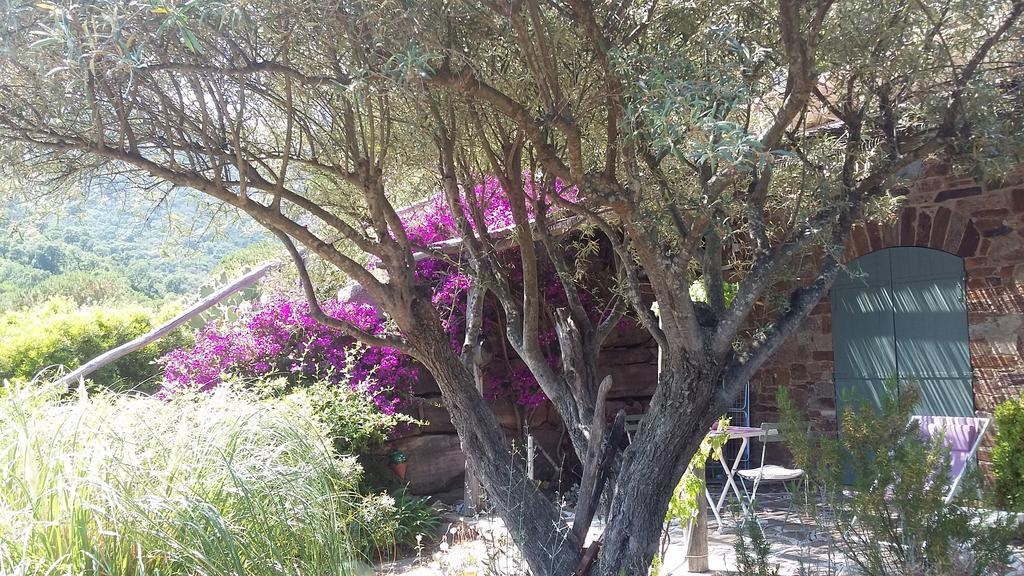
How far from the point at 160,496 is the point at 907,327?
6.22m

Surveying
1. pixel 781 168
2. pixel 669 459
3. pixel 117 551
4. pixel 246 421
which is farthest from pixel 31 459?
pixel 781 168

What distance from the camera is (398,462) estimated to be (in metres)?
6.88

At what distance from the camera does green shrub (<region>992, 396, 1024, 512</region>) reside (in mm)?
5605

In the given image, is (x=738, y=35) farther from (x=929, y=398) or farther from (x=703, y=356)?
(x=929, y=398)

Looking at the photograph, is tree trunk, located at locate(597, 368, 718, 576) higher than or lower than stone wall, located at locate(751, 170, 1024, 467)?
lower

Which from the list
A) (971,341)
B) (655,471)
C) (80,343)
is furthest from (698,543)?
(80,343)

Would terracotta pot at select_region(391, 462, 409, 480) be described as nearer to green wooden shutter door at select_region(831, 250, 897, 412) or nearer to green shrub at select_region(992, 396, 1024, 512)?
green wooden shutter door at select_region(831, 250, 897, 412)

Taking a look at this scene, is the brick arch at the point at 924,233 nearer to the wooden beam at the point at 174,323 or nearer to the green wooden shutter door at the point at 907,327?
the green wooden shutter door at the point at 907,327

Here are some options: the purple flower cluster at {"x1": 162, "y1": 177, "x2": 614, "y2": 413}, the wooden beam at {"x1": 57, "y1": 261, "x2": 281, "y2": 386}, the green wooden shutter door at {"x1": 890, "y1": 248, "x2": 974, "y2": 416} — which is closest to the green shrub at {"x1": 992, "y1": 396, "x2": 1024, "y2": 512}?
the green wooden shutter door at {"x1": 890, "y1": 248, "x2": 974, "y2": 416}

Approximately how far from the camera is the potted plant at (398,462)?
687cm

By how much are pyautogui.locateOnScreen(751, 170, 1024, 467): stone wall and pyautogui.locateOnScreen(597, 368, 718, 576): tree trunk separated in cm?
350

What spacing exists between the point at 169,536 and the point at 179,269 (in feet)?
64.5

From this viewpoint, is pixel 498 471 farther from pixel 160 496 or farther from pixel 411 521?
pixel 411 521

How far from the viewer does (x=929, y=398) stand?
6.87m
